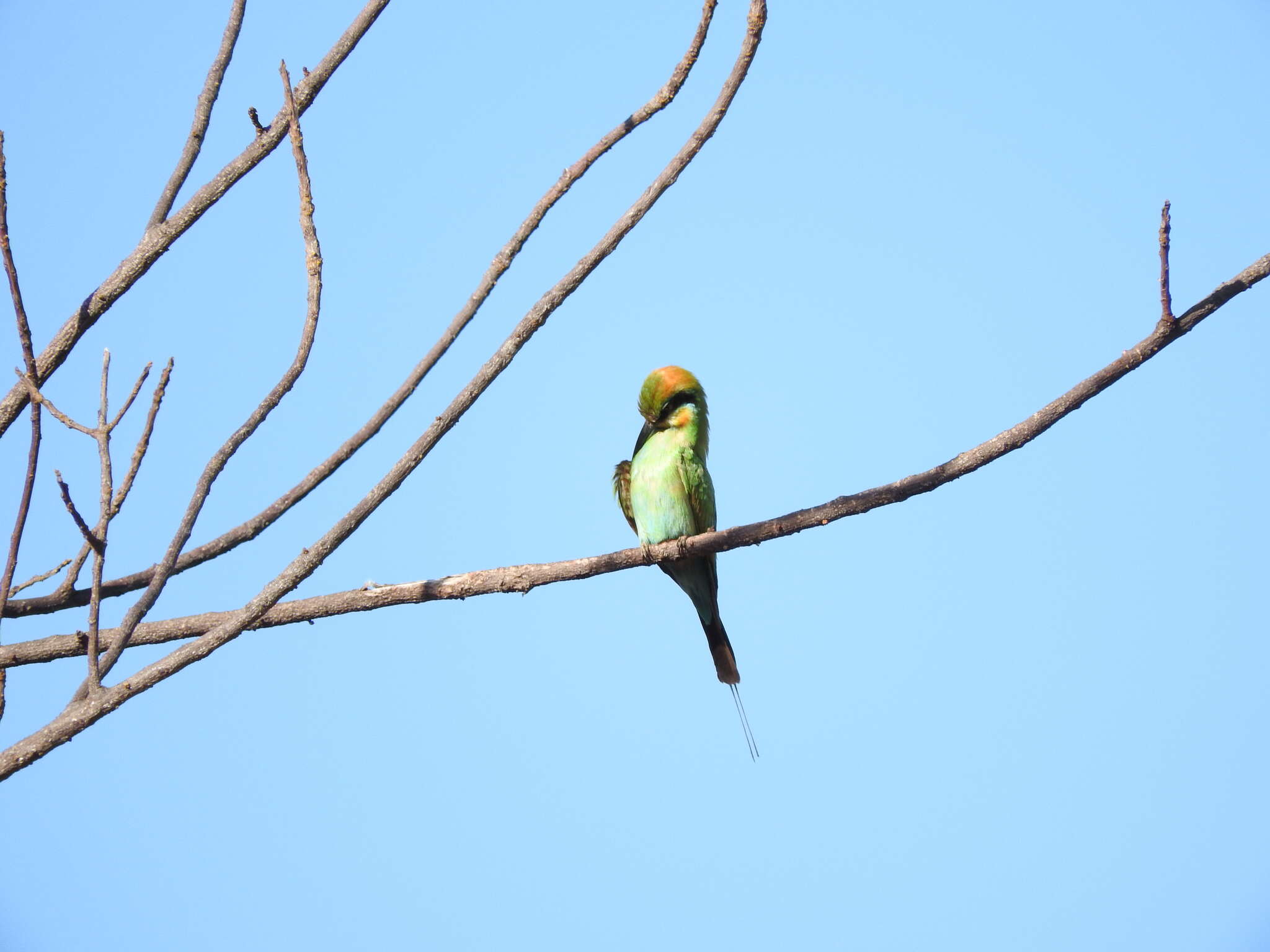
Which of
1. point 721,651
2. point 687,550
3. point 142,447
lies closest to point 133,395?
point 142,447

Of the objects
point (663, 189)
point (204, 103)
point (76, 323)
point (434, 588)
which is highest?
point (204, 103)

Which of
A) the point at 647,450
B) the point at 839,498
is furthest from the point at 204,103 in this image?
the point at 647,450

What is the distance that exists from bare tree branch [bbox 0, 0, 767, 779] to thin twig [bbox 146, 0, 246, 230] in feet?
3.28

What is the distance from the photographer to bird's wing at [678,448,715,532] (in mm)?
5020

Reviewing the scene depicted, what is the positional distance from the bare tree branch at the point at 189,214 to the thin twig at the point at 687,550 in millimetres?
793

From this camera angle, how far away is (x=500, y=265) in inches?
97.5

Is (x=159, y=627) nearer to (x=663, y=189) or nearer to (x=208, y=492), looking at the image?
(x=208, y=492)

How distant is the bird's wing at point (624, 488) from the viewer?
17.6 ft

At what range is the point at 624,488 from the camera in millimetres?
5395

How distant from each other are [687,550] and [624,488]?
1.69 metres

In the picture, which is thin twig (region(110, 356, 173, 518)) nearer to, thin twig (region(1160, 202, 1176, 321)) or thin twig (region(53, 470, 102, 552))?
thin twig (region(53, 470, 102, 552))

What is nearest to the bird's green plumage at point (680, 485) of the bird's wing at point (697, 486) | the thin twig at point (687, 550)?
the bird's wing at point (697, 486)

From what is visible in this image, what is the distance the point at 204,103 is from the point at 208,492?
3.66ft

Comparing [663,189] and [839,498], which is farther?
[839,498]
